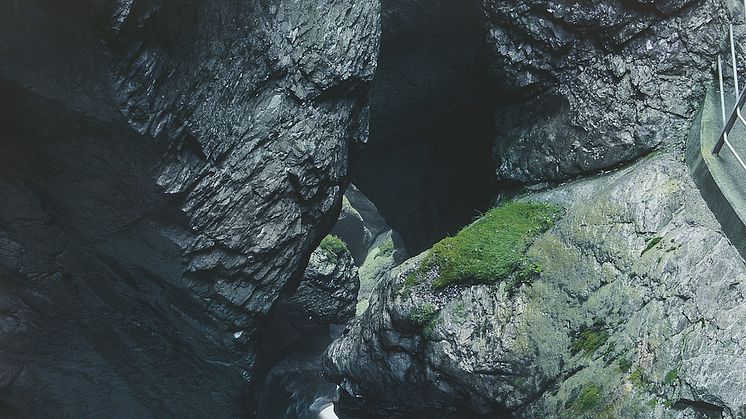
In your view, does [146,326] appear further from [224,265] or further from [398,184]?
[398,184]

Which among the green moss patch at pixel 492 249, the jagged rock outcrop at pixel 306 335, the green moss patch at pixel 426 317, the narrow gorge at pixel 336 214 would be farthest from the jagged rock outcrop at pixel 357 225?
the green moss patch at pixel 426 317

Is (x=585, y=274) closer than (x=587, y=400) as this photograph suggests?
No

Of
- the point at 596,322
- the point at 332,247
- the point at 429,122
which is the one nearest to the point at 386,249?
the point at 332,247

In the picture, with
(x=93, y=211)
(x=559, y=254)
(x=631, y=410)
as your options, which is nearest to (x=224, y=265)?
(x=93, y=211)

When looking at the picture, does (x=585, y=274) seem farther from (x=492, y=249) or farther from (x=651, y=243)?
(x=492, y=249)

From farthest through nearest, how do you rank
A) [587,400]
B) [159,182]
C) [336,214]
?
[336,214] < [159,182] < [587,400]

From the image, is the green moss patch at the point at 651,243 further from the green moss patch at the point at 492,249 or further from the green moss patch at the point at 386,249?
the green moss patch at the point at 386,249

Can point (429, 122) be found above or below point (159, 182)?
below
